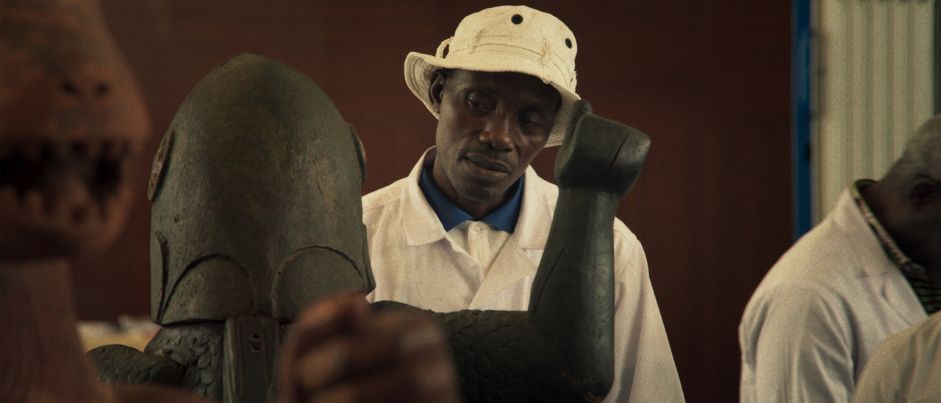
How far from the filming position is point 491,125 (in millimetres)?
2145

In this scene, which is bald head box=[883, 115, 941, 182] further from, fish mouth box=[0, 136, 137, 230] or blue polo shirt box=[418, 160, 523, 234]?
fish mouth box=[0, 136, 137, 230]

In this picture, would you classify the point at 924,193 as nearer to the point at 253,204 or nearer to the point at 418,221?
the point at 418,221

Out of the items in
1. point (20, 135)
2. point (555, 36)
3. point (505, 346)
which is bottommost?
point (505, 346)

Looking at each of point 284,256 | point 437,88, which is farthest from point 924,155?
point 284,256

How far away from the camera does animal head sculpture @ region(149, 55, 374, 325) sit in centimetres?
108

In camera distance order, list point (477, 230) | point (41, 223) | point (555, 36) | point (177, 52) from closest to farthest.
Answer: point (41, 223), point (555, 36), point (477, 230), point (177, 52)

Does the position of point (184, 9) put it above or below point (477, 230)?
above

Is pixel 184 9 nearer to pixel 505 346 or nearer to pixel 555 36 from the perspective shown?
pixel 555 36

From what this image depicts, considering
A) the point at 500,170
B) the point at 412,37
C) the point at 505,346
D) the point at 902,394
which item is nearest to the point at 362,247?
the point at 505,346

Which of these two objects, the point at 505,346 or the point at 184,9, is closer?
the point at 505,346

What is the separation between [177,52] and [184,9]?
0.41ft

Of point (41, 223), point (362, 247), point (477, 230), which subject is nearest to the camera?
point (41, 223)

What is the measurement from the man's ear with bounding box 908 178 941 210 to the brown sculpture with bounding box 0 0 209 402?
73.4 inches

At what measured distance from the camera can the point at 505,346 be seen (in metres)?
1.11
